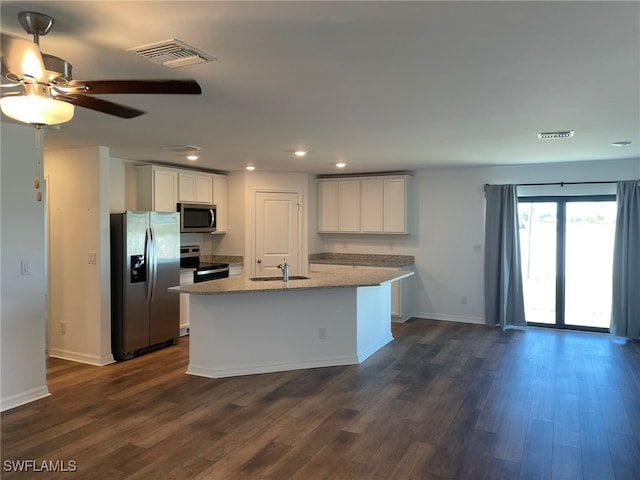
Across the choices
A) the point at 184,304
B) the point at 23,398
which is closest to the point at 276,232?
the point at 184,304

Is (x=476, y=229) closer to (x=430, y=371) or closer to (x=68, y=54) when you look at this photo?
(x=430, y=371)

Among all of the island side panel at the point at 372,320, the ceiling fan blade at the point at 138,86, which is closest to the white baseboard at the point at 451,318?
the island side panel at the point at 372,320

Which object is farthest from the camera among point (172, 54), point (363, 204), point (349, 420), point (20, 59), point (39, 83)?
point (363, 204)

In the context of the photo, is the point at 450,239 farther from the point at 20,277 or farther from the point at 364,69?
the point at 20,277

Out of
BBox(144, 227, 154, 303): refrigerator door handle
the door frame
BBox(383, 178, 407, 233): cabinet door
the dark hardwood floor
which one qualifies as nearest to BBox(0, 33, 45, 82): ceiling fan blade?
the dark hardwood floor

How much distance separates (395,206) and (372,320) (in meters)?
2.32

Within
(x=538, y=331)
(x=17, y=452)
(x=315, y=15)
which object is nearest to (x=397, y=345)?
(x=538, y=331)

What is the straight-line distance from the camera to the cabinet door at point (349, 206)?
23.7ft

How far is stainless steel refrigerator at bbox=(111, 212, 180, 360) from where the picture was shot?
4.94 meters

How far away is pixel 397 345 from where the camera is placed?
546 cm

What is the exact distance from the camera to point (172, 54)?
83.6 inches

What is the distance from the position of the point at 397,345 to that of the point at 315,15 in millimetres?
4372

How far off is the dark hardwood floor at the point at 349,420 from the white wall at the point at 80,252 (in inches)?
12.7

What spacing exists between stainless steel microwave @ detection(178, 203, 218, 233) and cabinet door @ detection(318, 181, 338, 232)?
1778 mm
